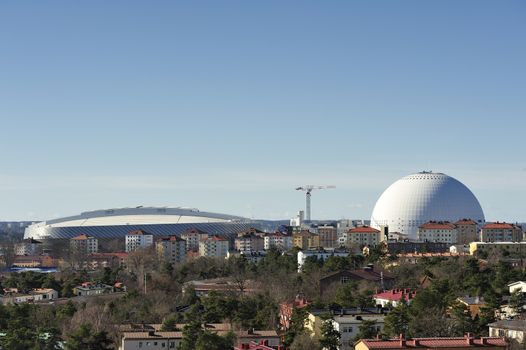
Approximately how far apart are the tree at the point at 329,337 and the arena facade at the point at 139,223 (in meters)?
65.5

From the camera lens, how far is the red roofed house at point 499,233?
70.1 meters

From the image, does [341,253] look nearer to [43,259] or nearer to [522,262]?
[522,262]

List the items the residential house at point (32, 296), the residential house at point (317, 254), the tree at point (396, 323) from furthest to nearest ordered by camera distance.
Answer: the residential house at point (317, 254)
the residential house at point (32, 296)
the tree at point (396, 323)

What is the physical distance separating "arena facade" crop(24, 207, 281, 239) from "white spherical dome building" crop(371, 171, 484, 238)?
19.2 metres

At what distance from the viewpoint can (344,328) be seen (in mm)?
29797

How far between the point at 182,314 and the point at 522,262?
21183mm

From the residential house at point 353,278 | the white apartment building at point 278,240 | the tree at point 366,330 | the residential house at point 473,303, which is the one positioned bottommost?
the tree at point 366,330

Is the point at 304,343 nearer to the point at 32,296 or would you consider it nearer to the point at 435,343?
the point at 435,343

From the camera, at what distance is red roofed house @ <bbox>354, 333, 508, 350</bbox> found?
24.8 metres

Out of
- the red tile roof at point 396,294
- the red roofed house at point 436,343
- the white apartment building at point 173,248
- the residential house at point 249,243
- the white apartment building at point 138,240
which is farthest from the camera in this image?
the white apartment building at point 138,240

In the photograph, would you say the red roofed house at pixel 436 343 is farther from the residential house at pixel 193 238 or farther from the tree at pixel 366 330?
the residential house at pixel 193 238

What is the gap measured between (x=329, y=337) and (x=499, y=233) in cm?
4469

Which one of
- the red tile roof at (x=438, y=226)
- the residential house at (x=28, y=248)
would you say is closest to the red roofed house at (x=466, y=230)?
the red tile roof at (x=438, y=226)

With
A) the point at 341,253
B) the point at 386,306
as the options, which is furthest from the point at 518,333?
the point at 341,253
